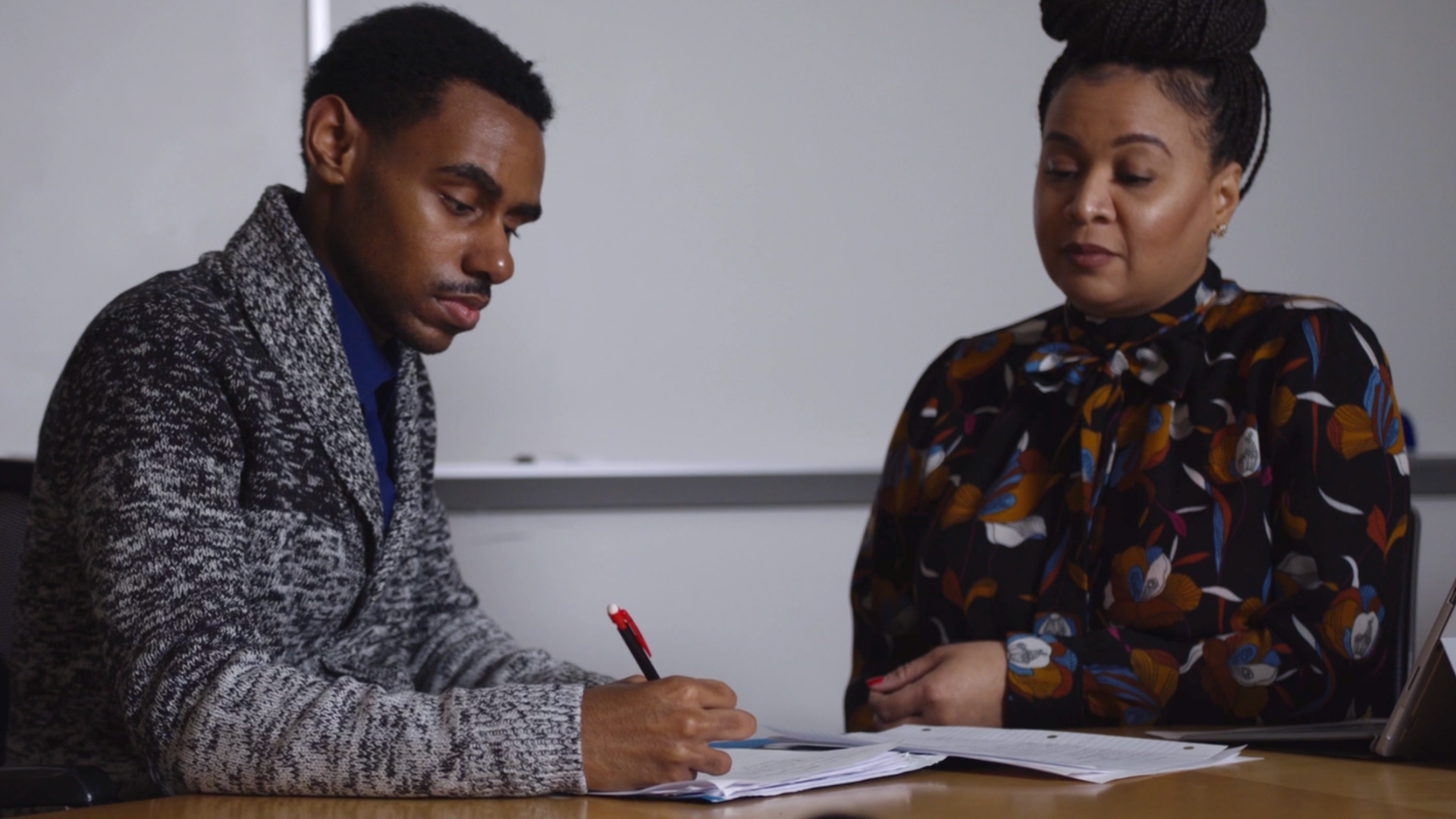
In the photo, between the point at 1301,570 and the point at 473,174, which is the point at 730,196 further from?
the point at 1301,570

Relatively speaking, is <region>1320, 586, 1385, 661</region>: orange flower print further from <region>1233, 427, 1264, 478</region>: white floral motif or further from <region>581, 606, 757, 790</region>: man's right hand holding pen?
<region>581, 606, 757, 790</region>: man's right hand holding pen

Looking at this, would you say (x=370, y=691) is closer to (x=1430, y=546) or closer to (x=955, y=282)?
(x=955, y=282)

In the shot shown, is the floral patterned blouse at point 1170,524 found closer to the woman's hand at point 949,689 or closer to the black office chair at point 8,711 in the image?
the woman's hand at point 949,689

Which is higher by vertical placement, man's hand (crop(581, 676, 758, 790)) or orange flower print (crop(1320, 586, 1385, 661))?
orange flower print (crop(1320, 586, 1385, 661))

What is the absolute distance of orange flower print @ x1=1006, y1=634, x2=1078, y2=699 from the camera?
1.23m

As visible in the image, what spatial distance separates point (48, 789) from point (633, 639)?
0.44 metres

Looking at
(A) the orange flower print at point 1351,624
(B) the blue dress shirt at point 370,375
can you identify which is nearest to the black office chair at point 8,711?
(B) the blue dress shirt at point 370,375

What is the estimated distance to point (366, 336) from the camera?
1303 mm

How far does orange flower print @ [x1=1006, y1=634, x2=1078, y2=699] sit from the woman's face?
1.36 feet

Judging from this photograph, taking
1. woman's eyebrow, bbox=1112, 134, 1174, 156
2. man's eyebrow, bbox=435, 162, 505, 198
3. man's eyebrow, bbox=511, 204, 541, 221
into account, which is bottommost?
man's eyebrow, bbox=511, 204, 541, 221

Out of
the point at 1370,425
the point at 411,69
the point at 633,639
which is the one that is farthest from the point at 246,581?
the point at 1370,425

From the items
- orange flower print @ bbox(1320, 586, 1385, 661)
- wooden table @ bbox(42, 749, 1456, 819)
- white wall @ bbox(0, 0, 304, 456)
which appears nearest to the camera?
wooden table @ bbox(42, 749, 1456, 819)

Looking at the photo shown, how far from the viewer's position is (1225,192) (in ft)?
4.69

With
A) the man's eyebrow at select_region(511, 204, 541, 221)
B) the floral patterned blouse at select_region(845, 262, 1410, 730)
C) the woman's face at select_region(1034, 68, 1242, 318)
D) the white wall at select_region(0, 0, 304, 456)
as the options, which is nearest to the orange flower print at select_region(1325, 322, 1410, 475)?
the floral patterned blouse at select_region(845, 262, 1410, 730)
